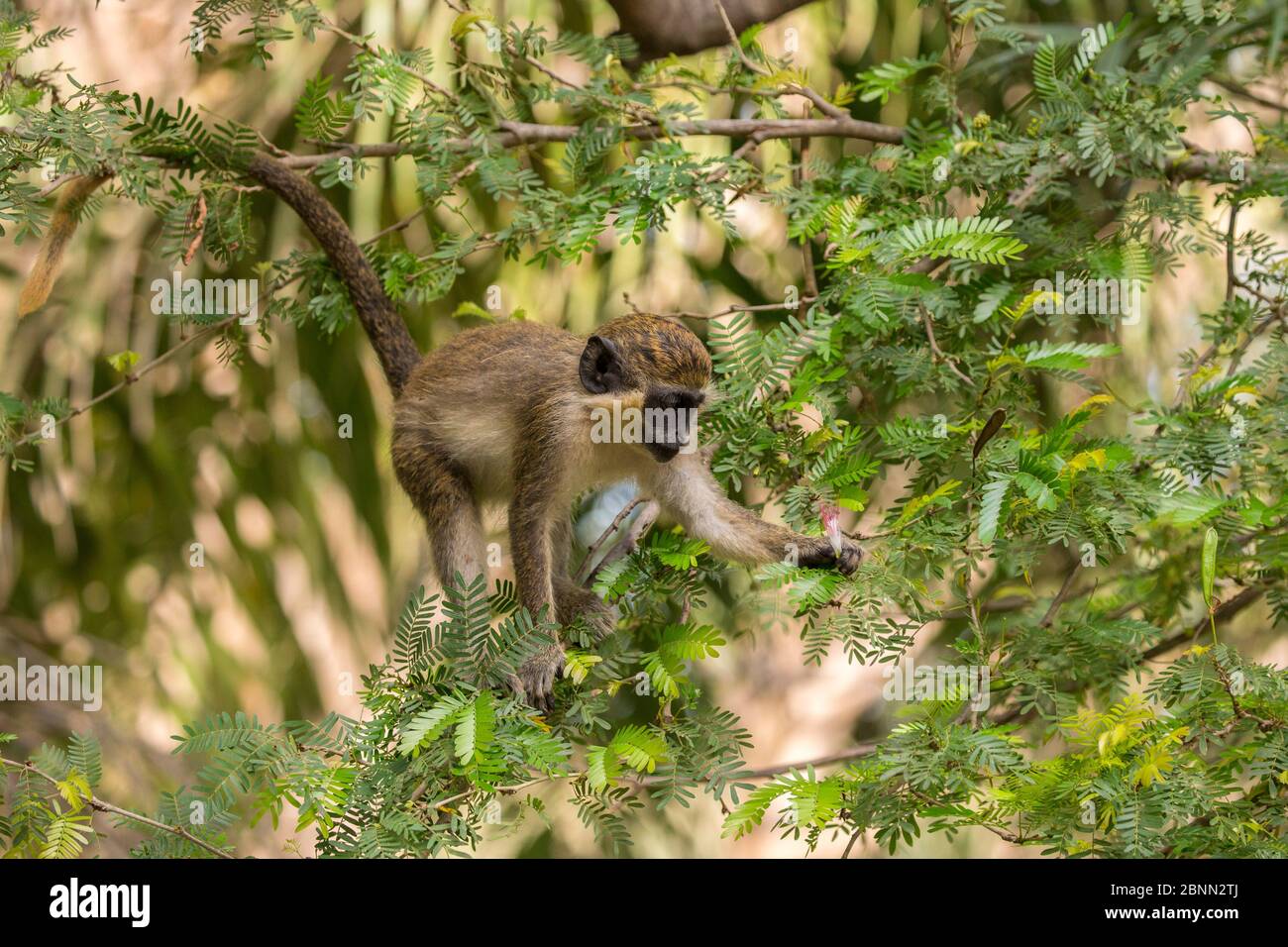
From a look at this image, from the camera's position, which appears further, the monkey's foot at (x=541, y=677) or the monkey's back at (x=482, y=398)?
the monkey's back at (x=482, y=398)

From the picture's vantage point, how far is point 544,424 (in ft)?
11.4

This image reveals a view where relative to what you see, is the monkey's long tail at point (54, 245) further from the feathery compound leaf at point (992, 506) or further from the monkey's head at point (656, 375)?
the feathery compound leaf at point (992, 506)

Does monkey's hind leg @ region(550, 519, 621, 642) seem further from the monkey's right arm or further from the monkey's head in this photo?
the monkey's head

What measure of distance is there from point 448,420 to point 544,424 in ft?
1.30

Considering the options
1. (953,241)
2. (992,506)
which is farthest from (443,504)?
(992,506)

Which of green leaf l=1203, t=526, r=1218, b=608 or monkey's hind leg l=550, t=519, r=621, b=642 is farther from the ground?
monkey's hind leg l=550, t=519, r=621, b=642

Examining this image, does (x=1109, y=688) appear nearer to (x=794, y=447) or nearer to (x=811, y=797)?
(x=794, y=447)

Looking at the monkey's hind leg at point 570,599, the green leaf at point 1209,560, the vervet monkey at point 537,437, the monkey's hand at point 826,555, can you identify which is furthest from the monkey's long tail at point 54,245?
the green leaf at point 1209,560

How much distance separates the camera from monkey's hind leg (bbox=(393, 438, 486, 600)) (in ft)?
11.9

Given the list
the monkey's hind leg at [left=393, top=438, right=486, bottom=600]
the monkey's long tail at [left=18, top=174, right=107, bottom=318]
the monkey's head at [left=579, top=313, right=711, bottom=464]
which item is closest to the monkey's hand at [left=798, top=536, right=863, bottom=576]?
the monkey's head at [left=579, top=313, right=711, bottom=464]

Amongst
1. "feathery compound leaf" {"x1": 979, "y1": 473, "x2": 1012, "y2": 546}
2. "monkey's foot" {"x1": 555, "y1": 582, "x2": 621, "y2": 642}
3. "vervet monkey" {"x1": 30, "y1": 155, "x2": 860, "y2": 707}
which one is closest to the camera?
"feathery compound leaf" {"x1": 979, "y1": 473, "x2": 1012, "y2": 546}

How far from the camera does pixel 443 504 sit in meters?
3.68

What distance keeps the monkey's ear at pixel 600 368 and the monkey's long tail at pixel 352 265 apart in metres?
0.86

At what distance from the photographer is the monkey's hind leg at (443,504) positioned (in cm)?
362
